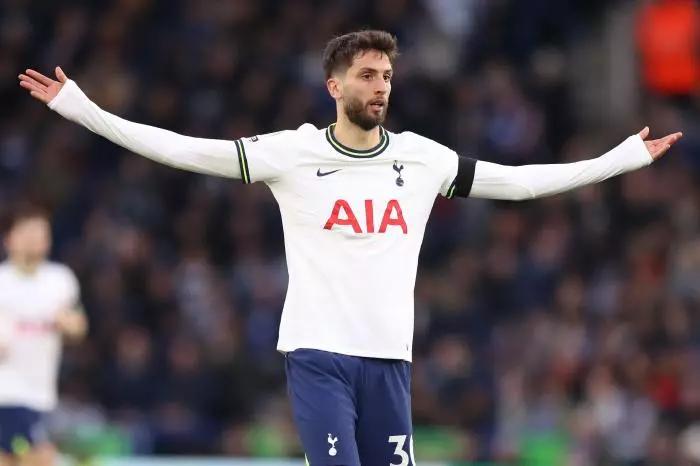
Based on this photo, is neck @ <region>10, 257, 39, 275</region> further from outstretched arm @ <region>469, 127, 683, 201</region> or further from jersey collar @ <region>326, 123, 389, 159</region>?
outstretched arm @ <region>469, 127, 683, 201</region>

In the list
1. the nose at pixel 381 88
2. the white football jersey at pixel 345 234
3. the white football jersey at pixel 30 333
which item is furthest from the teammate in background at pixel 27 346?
the nose at pixel 381 88

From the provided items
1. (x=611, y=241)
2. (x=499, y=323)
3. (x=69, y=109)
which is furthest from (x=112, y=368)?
(x=69, y=109)

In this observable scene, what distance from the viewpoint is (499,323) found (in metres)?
16.0

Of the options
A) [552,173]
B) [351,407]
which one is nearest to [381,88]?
[552,173]

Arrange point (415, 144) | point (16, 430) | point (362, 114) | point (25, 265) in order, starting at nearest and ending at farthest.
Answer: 1. point (362, 114)
2. point (415, 144)
3. point (16, 430)
4. point (25, 265)

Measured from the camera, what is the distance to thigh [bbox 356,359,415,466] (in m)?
7.50

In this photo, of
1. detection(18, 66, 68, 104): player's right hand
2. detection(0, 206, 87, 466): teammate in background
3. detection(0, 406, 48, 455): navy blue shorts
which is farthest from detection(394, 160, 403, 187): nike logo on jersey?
detection(0, 406, 48, 455): navy blue shorts

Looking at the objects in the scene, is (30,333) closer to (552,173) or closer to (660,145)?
(552,173)

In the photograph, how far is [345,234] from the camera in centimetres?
754

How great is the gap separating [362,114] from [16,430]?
4.64 metres

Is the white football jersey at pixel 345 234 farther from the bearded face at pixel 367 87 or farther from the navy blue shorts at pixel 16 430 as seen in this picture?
the navy blue shorts at pixel 16 430

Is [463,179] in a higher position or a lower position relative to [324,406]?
higher

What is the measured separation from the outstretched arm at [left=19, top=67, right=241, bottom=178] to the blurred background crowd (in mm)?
7217

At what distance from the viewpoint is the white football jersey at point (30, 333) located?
11.2 m
